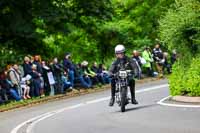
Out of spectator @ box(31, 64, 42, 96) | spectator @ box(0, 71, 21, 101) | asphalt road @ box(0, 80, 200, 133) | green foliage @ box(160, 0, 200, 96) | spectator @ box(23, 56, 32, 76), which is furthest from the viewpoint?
spectator @ box(31, 64, 42, 96)

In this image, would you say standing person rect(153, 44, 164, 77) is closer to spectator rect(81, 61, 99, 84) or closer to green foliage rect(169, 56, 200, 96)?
spectator rect(81, 61, 99, 84)

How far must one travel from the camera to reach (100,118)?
60.6 feet

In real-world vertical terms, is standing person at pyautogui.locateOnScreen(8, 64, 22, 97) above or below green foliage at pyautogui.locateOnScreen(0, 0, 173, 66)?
below

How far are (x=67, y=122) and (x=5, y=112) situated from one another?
18.7 feet

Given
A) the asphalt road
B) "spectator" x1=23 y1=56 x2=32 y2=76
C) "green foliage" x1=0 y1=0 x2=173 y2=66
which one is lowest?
the asphalt road

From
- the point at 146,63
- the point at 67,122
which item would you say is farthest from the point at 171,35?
the point at 146,63

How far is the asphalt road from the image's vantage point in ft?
51.9

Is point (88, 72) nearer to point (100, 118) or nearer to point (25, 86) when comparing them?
point (25, 86)

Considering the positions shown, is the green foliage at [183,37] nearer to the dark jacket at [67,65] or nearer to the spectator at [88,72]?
the dark jacket at [67,65]

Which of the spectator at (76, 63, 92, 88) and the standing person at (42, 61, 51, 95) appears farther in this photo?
the spectator at (76, 63, 92, 88)

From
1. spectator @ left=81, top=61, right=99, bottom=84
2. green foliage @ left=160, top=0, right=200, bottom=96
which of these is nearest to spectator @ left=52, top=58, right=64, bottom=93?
spectator @ left=81, top=61, right=99, bottom=84

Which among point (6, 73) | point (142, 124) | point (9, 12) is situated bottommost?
point (142, 124)

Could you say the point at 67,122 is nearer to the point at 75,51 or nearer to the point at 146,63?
the point at 146,63

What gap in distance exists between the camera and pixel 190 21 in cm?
2203
